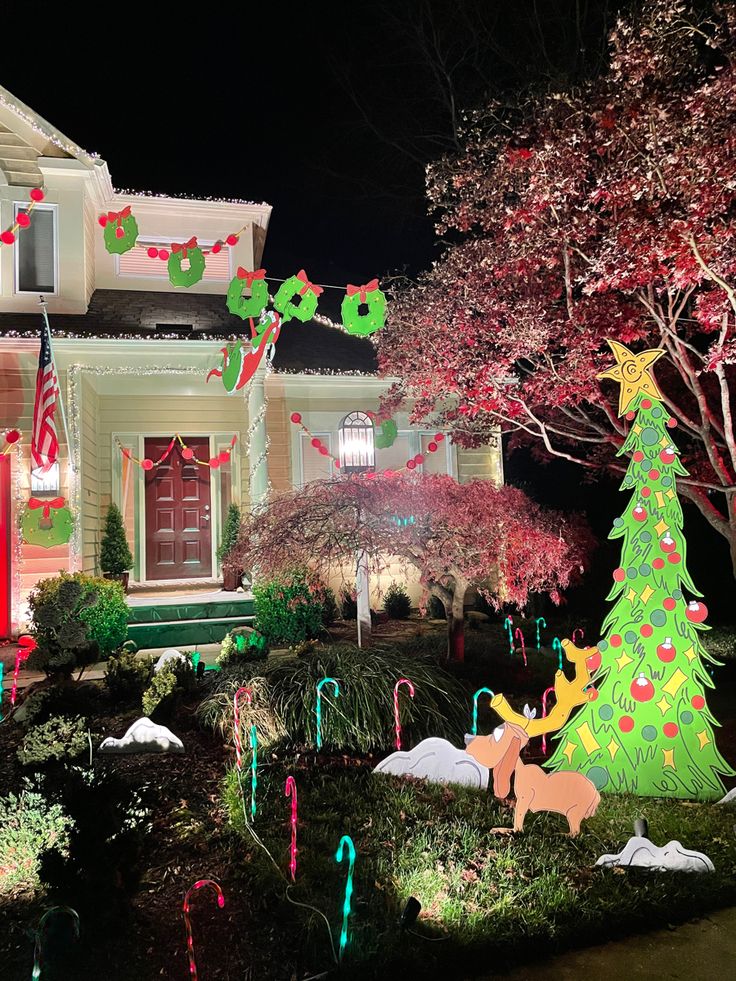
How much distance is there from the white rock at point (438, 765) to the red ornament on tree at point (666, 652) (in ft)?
4.55

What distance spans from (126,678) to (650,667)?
184 inches

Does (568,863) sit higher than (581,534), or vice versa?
(581,534)

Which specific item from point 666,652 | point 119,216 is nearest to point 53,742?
point 666,652

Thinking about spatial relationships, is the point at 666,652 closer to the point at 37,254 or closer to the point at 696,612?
the point at 696,612

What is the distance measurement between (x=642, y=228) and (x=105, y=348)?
7117 millimetres

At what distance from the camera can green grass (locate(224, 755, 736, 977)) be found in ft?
9.91

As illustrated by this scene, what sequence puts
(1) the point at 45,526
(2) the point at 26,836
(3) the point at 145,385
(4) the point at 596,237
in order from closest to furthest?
1. (2) the point at 26,836
2. (4) the point at 596,237
3. (1) the point at 45,526
4. (3) the point at 145,385

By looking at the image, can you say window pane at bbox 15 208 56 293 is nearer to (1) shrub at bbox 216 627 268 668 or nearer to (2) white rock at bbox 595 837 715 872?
(1) shrub at bbox 216 627 268 668

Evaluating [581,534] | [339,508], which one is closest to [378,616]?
[581,534]

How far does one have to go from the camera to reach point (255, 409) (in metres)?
10.3

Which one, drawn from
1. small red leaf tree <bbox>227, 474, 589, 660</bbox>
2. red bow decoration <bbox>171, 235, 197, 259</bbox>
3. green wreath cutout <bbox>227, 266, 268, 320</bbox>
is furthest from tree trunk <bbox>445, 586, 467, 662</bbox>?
red bow decoration <bbox>171, 235, 197, 259</bbox>

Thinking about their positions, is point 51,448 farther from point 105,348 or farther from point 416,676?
point 416,676

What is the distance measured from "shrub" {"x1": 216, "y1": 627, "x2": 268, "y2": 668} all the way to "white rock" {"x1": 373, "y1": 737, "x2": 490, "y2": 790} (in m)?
2.94

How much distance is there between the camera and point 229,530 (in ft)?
37.2
